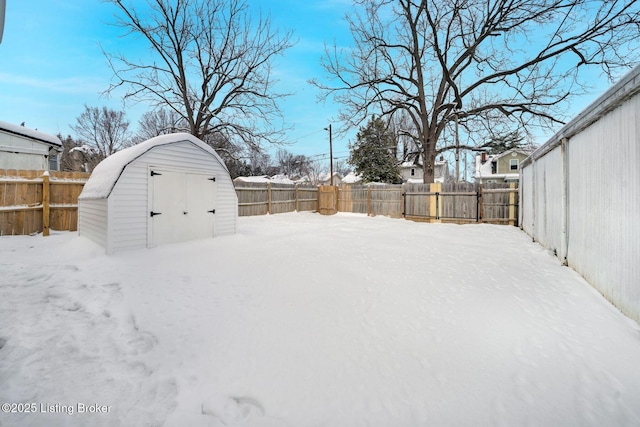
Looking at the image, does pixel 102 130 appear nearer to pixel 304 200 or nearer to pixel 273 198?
pixel 273 198

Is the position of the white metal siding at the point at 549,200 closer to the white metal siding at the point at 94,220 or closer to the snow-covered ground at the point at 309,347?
the snow-covered ground at the point at 309,347

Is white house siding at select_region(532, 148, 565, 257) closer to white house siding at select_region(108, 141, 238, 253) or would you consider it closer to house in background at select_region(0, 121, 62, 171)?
white house siding at select_region(108, 141, 238, 253)

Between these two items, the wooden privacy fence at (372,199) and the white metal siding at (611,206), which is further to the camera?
the wooden privacy fence at (372,199)

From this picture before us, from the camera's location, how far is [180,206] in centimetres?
672

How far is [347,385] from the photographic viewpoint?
2.15 m

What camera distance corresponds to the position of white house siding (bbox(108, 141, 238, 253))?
561 cm

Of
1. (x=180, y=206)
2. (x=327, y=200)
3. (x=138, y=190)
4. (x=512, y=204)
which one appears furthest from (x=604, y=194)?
(x=327, y=200)

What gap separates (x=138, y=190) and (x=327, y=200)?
1253 centimetres

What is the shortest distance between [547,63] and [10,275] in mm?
20583

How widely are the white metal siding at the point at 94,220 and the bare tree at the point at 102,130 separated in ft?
93.6

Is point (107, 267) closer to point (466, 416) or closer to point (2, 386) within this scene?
point (2, 386)

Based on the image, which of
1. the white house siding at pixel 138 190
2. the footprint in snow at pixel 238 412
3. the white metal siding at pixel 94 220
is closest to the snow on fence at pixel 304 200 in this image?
the white metal siding at pixel 94 220

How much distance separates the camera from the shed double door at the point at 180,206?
20.5ft

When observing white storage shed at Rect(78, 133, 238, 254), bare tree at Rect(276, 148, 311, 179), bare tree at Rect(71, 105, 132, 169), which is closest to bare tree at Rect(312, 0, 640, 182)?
white storage shed at Rect(78, 133, 238, 254)
